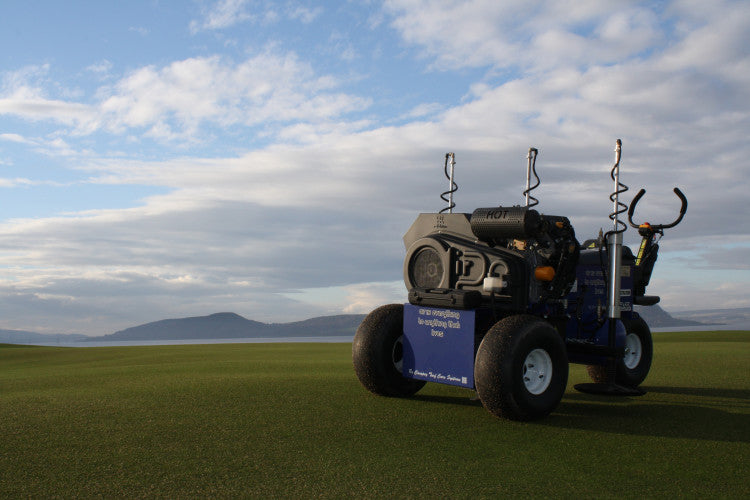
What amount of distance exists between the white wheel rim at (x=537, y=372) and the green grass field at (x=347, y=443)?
1.26 feet

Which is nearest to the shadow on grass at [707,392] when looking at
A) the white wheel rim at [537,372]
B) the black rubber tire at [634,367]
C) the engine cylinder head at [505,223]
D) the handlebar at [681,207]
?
the black rubber tire at [634,367]

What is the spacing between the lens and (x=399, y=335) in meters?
7.73

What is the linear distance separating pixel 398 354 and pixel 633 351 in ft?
13.7

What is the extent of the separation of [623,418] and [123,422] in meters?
5.22

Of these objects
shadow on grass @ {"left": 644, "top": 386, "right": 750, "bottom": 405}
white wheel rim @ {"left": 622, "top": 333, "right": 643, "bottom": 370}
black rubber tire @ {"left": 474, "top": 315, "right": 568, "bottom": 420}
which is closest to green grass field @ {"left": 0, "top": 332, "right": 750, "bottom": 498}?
shadow on grass @ {"left": 644, "top": 386, "right": 750, "bottom": 405}

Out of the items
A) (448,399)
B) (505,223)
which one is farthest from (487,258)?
(448,399)

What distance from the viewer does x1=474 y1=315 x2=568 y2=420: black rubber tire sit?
6.19 meters

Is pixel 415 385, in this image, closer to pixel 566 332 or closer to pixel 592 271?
pixel 566 332

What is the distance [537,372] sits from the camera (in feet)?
22.1

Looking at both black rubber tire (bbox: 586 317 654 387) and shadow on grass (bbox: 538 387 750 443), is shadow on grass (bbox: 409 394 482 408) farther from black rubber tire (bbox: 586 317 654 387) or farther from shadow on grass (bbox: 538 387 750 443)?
black rubber tire (bbox: 586 317 654 387)

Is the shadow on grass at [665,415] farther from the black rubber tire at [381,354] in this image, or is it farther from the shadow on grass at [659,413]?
the black rubber tire at [381,354]

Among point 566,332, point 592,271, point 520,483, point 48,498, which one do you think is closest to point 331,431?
point 520,483

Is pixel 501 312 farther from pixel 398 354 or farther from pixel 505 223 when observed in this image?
pixel 398 354

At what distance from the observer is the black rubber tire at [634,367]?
9.22 metres
